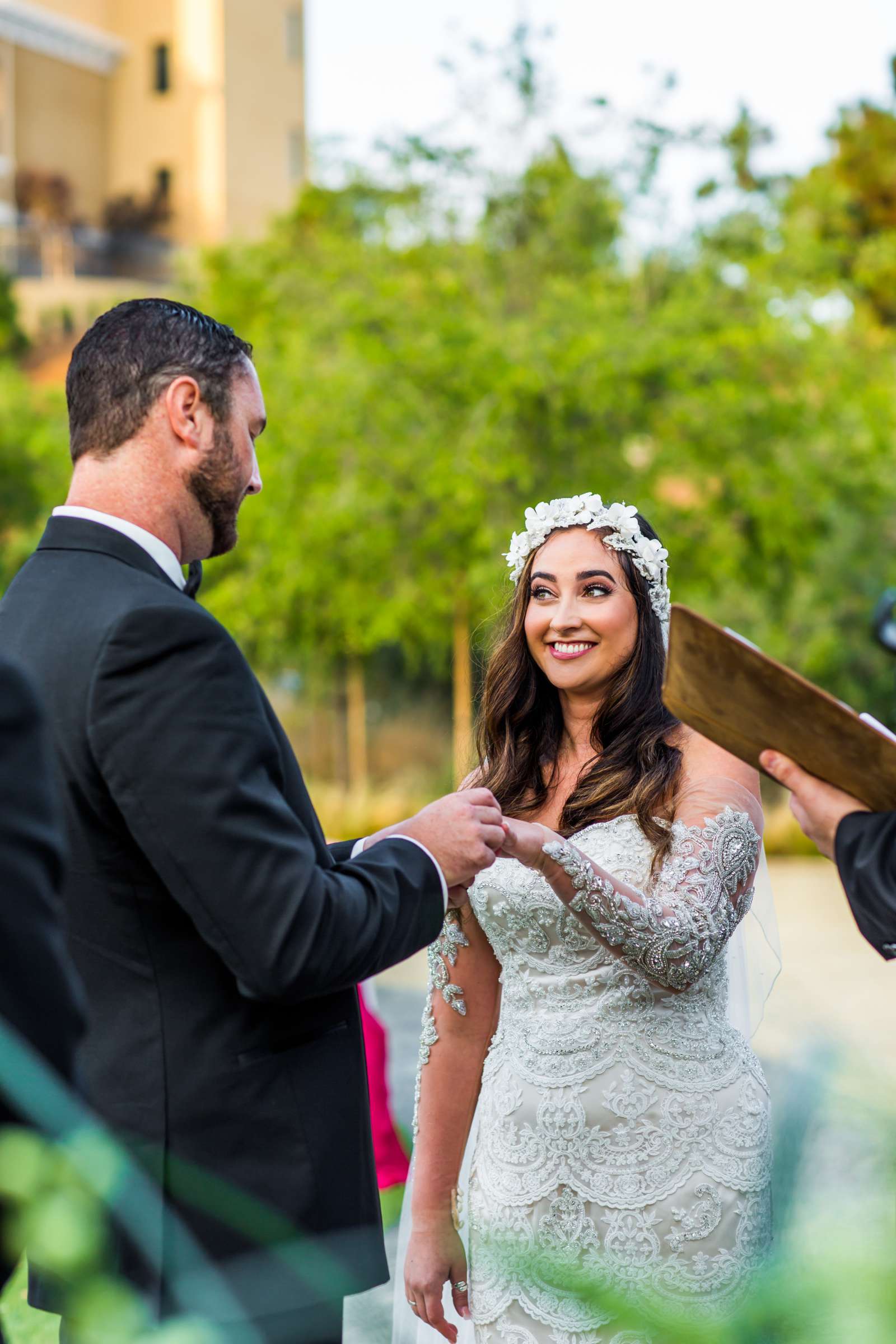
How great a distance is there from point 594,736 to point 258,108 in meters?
38.5

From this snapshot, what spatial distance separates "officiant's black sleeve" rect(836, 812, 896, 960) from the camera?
1767mm

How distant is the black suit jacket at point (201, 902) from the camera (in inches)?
68.9

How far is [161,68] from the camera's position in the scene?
3819cm

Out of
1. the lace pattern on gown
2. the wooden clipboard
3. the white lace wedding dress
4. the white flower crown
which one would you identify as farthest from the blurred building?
the wooden clipboard

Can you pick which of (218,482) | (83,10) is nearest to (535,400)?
(218,482)

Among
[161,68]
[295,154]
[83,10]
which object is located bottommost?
[295,154]

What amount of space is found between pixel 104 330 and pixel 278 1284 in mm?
1599

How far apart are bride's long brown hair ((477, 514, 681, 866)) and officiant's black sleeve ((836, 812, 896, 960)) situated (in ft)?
3.32

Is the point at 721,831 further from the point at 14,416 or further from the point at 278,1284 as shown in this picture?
the point at 14,416

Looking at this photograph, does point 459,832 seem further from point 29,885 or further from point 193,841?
point 29,885

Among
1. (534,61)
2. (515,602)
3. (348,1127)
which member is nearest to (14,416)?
(534,61)

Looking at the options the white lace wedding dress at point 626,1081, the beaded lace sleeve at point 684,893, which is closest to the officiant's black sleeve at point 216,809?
the beaded lace sleeve at point 684,893

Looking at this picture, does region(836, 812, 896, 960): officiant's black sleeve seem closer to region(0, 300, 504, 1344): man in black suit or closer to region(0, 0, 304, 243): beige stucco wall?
region(0, 300, 504, 1344): man in black suit

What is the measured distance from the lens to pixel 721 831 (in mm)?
2697
